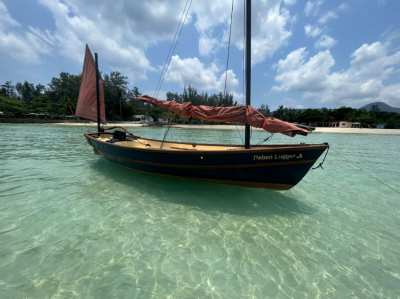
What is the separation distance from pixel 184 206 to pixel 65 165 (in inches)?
289

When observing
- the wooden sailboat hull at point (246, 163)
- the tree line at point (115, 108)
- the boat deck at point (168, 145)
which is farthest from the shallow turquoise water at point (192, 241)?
the tree line at point (115, 108)

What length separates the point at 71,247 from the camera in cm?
400

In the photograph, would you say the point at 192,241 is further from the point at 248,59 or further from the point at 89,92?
the point at 89,92

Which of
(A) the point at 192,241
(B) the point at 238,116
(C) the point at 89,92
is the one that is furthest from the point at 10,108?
(A) the point at 192,241

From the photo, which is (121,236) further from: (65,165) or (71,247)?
(65,165)

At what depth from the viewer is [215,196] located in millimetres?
6605

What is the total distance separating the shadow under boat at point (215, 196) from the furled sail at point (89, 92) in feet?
20.9

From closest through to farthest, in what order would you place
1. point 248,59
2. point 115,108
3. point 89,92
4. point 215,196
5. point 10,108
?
point 215,196
point 248,59
point 89,92
point 10,108
point 115,108

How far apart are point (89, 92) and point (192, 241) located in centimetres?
1155

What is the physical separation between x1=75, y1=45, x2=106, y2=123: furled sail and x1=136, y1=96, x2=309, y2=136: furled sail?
7.34 metres

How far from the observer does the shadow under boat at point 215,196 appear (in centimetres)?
582

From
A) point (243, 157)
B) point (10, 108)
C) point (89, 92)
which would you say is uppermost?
point (10, 108)

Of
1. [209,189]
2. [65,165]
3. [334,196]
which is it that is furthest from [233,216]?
[65,165]

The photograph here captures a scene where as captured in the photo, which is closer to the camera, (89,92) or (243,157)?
(243,157)
